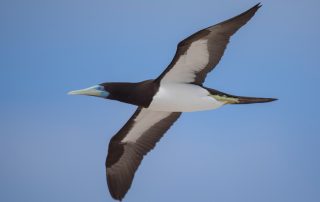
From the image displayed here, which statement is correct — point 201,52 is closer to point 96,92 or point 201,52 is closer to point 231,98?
point 231,98

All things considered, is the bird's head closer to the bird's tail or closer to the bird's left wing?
the bird's left wing

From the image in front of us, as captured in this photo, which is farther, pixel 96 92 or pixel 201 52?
pixel 96 92

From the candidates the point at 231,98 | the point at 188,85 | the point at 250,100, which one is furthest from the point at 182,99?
the point at 250,100

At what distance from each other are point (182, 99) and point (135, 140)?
95.4 inches

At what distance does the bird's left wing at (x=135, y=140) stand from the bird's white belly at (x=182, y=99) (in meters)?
1.71

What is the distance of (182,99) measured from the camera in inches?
558

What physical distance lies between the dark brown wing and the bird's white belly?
0.62ft

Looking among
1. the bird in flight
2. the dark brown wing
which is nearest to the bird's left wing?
the bird in flight

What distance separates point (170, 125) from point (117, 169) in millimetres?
1556

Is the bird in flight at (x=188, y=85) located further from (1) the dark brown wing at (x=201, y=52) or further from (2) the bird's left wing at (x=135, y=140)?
(2) the bird's left wing at (x=135, y=140)

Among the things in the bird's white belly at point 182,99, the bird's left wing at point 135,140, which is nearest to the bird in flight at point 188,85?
the bird's white belly at point 182,99

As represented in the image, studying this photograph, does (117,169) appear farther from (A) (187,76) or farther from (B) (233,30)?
(B) (233,30)

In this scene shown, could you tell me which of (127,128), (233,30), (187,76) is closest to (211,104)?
(187,76)

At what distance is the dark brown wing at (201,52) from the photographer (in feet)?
43.2
